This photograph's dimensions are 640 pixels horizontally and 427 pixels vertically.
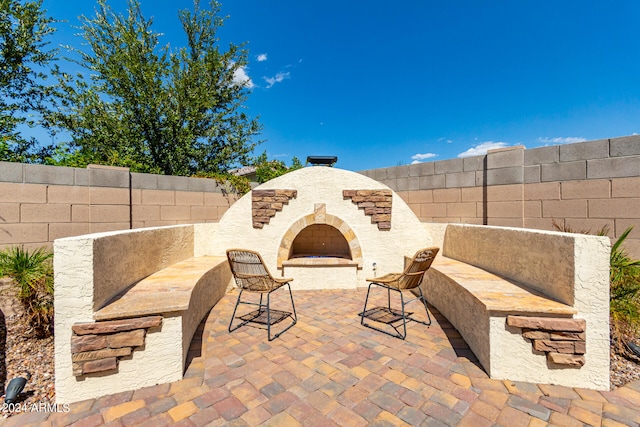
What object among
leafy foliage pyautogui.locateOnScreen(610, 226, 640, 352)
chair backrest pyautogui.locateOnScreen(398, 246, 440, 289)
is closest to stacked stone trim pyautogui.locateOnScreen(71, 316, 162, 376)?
chair backrest pyautogui.locateOnScreen(398, 246, 440, 289)

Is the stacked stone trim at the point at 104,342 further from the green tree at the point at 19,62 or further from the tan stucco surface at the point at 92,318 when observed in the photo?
the green tree at the point at 19,62

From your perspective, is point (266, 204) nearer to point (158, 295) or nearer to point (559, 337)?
point (158, 295)

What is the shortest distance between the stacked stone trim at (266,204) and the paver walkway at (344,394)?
8.88ft

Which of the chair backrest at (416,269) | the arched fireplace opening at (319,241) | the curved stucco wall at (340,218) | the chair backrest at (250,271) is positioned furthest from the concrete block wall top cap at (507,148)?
the chair backrest at (250,271)

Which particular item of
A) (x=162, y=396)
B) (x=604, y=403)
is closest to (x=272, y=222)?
(x=162, y=396)

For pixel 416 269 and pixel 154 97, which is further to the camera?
pixel 154 97

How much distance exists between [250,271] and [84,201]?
3559mm

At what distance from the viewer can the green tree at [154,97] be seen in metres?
8.02

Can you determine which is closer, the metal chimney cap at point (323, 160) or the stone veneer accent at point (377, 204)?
the stone veneer accent at point (377, 204)

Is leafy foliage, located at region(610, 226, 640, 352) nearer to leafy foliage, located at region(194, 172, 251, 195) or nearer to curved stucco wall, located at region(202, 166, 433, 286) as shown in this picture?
curved stucco wall, located at region(202, 166, 433, 286)

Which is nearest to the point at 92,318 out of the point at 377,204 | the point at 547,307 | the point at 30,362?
the point at 30,362

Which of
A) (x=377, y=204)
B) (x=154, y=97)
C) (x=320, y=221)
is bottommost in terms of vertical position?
(x=320, y=221)

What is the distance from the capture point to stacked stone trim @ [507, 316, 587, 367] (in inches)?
89.0

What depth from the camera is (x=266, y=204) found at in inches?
212
